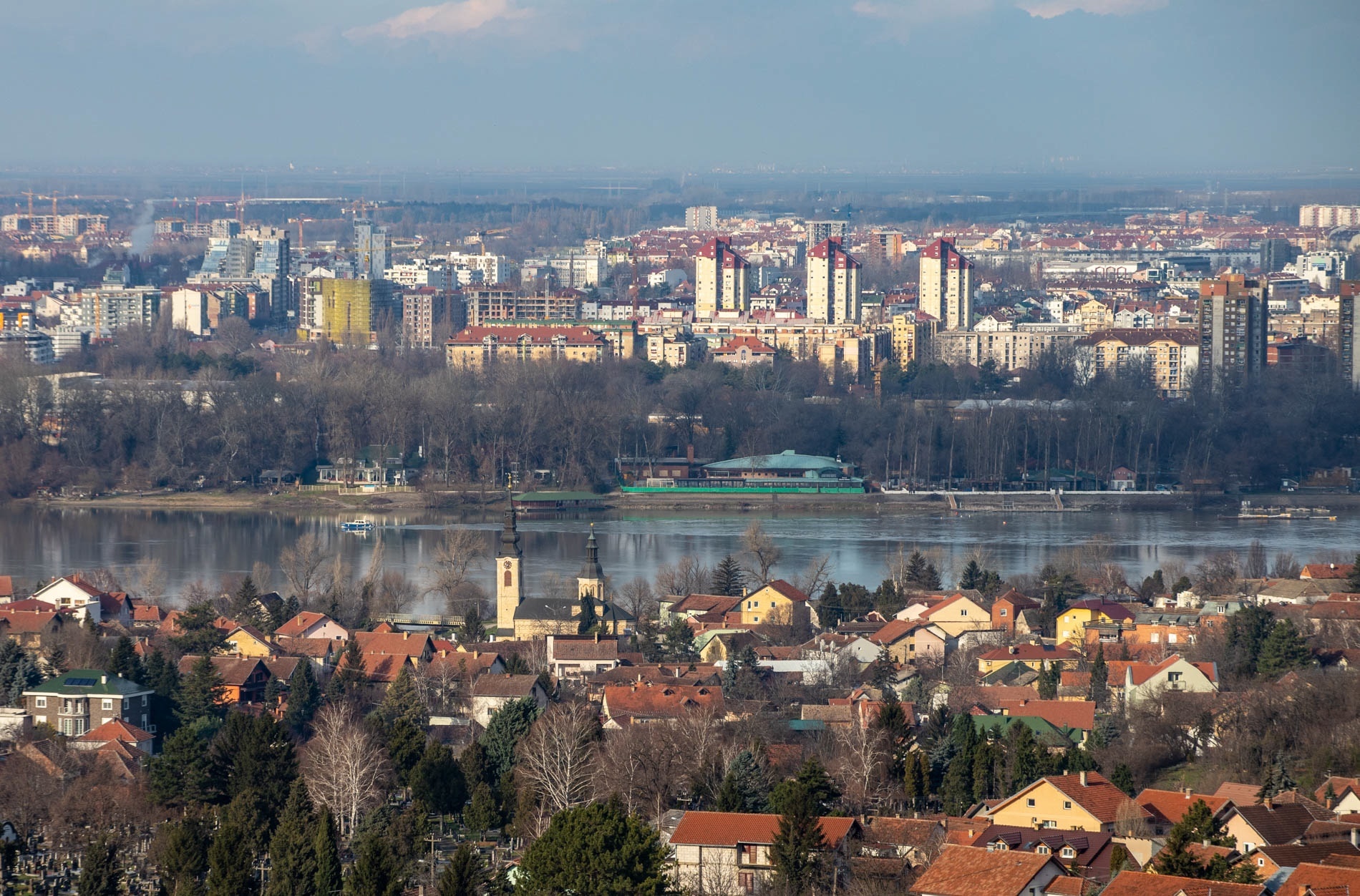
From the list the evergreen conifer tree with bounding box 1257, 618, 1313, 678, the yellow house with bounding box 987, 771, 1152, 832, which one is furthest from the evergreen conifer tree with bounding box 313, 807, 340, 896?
the evergreen conifer tree with bounding box 1257, 618, 1313, 678

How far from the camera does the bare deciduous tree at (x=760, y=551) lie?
46.4 ft

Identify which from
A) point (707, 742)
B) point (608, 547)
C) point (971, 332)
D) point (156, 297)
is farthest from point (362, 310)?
point (707, 742)

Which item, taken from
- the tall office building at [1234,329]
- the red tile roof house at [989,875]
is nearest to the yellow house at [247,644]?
the red tile roof house at [989,875]

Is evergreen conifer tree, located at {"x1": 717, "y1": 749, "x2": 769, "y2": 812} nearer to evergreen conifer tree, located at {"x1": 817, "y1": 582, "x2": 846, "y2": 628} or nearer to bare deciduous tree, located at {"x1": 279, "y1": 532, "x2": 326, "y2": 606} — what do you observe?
evergreen conifer tree, located at {"x1": 817, "y1": 582, "x2": 846, "y2": 628}

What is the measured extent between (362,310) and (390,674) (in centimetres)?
2295

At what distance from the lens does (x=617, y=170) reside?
110m

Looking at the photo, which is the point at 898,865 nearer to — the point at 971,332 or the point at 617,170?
the point at 971,332

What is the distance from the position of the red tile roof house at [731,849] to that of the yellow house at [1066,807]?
0.51 metres

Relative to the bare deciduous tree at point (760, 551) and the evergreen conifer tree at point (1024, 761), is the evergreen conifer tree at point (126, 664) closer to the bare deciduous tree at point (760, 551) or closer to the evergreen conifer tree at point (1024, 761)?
the evergreen conifer tree at point (1024, 761)

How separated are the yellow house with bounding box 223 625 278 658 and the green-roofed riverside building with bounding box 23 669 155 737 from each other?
124cm

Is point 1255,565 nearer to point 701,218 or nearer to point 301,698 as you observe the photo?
point 301,698

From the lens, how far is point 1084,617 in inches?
460

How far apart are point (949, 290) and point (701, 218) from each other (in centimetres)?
2752

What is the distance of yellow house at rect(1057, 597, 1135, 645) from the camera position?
11.5 metres
